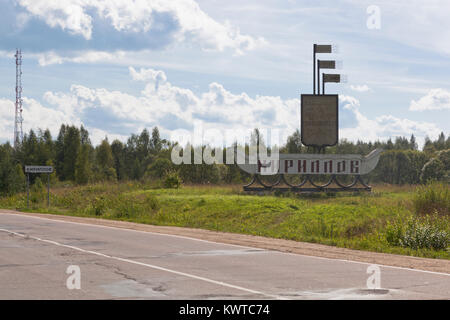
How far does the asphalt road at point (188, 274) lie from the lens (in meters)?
9.22

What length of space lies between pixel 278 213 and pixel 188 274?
1818 cm

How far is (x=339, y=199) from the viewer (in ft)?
118

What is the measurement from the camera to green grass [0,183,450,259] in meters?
19.2

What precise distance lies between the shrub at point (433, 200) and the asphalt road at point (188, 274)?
1150 cm

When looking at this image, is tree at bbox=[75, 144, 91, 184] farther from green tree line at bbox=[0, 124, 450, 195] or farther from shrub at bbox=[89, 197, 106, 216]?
shrub at bbox=[89, 197, 106, 216]

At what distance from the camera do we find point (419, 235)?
17203 mm

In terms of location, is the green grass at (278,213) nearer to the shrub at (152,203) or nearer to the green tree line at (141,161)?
the shrub at (152,203)

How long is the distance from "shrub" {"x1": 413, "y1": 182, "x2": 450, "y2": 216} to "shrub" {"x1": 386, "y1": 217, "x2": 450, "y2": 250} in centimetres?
590

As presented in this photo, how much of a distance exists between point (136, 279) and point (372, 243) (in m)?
9.37
